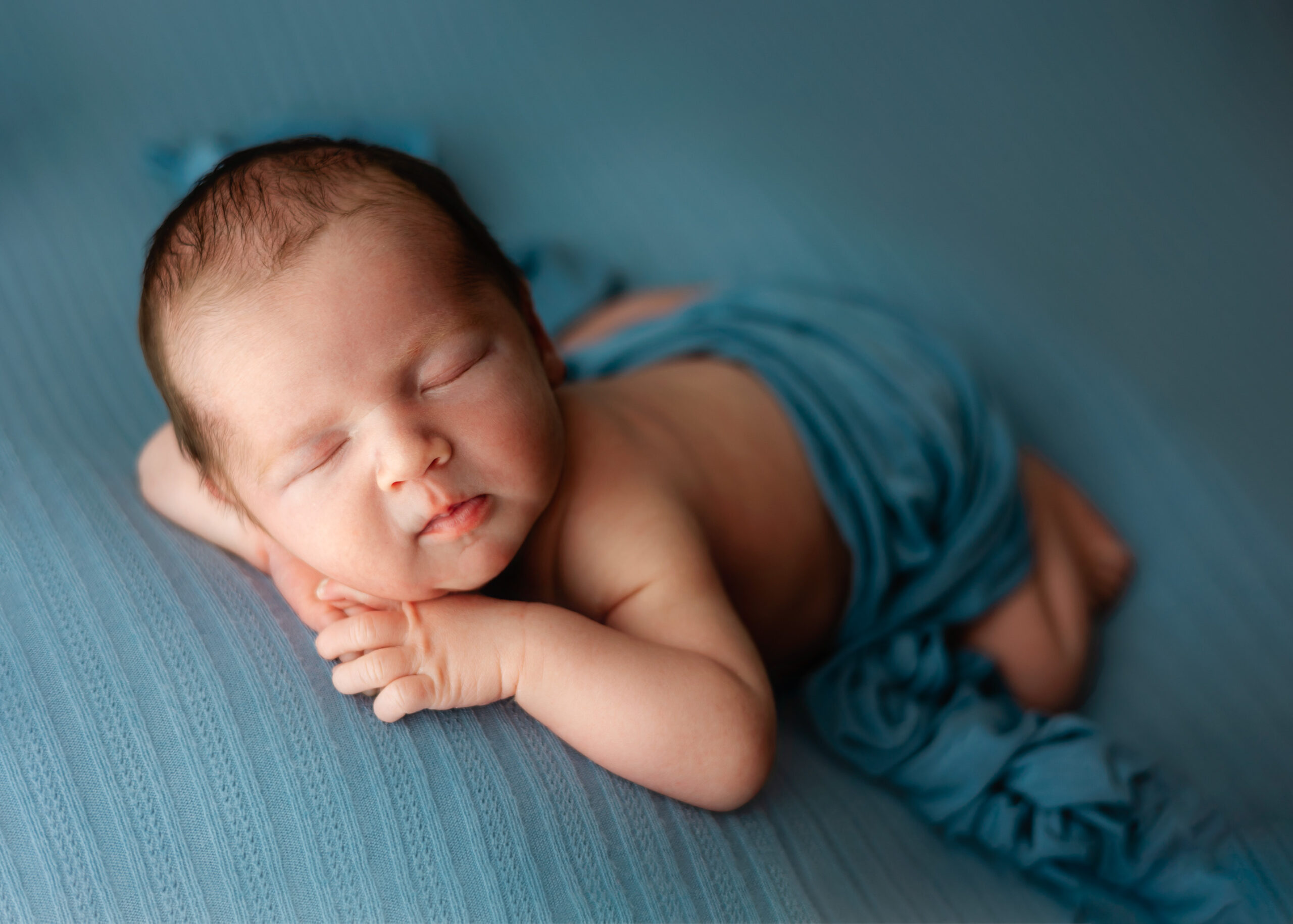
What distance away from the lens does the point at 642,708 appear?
A: 28.1 inches

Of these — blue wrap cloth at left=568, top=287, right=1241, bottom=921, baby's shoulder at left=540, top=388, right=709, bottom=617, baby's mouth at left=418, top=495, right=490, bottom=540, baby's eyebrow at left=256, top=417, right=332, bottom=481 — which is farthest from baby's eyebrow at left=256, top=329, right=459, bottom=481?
blue wrap cloth at left=568, top=287, right=1241, bottom=921

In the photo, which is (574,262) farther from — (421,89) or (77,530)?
(77,530)

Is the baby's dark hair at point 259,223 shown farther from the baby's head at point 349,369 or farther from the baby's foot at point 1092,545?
the baby's foot at point 1092,545

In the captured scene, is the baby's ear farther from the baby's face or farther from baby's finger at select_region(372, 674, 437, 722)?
baby's finger at select_region(372, 674, 437, 722)

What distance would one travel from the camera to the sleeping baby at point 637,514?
0.69 metres

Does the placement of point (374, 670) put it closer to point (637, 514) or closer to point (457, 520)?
point (457, 520)

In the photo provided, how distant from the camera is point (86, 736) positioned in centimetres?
66

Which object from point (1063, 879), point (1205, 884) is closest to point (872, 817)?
point (1063, 879)

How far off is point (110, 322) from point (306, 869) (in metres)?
0.88

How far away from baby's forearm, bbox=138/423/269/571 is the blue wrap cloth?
0.54m

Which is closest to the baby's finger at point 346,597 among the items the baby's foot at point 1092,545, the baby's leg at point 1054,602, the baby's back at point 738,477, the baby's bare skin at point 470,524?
the baby's bare skin at point 470,524

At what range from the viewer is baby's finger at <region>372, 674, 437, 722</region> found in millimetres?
691

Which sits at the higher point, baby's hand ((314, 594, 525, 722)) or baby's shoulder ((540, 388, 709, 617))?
baby's shoulder ((540, 388, 709, 617))

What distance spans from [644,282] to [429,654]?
975 millimetres
